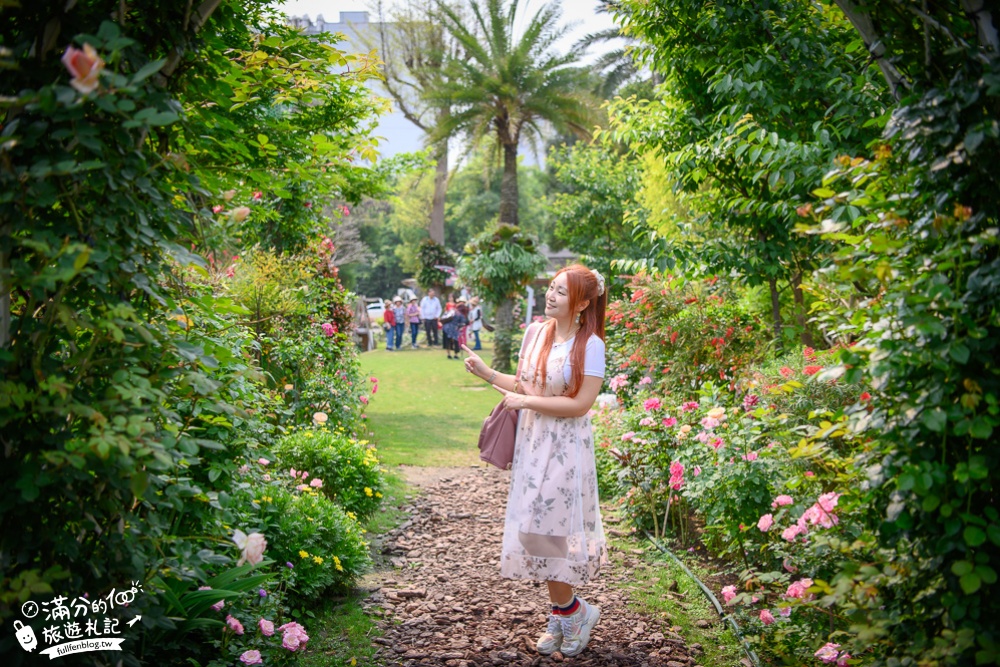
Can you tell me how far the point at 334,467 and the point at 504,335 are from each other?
1127 centimetres

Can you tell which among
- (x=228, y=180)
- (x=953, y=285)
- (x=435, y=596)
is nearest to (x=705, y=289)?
(x=435, y=596)

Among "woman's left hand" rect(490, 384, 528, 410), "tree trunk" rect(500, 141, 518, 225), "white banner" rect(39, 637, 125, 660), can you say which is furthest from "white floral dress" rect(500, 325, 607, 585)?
"tree trunk" rect(500, 141, 518, 225)

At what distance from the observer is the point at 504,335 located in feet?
52.6

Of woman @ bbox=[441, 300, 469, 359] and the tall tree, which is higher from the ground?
the tall tree

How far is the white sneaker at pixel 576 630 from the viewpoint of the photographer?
338 cm

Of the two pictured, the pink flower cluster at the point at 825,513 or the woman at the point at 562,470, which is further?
the woman at the point at 562,470

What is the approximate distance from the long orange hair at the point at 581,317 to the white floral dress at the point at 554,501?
0.04 metres

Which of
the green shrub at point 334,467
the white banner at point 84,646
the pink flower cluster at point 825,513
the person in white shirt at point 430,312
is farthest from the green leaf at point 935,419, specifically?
the person in white shirt at point 430,312

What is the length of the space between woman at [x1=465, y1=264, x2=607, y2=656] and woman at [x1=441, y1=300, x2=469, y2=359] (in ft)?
54.3

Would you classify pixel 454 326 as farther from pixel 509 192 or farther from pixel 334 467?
pixel 334 467

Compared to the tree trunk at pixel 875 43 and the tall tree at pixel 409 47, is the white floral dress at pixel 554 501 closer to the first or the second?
the tree trunk at pixel 875 43

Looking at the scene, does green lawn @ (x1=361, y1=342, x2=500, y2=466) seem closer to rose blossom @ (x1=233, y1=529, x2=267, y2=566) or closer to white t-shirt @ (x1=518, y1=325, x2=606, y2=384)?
white t-shirt @ (x1=518, y1=325, x2=606, y2=384)

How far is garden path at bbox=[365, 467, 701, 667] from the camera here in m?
3.38

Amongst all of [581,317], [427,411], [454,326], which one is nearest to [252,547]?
[581,317]
